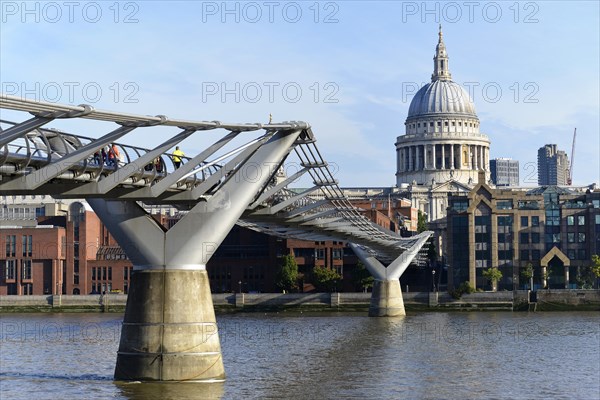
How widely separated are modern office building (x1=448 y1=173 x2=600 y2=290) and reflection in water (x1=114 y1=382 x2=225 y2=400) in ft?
254

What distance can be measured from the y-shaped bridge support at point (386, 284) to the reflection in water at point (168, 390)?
196ft

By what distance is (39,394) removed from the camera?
41.1 m

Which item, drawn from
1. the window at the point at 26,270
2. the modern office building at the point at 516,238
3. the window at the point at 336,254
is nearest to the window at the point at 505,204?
the modern office building at the point at 516,238

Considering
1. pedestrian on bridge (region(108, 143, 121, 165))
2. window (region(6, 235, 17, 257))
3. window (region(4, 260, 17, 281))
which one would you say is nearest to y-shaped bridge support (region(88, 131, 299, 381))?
pedestrian on bridge (region(108, 143, 121, 165))

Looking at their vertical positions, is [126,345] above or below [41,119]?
below

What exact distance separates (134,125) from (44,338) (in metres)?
38.9

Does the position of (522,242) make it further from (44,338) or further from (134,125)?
(134,125)

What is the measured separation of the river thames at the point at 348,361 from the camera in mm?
42281

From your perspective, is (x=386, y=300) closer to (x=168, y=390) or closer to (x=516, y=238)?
(x=516, y=238)

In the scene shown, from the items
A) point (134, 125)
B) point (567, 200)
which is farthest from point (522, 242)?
point (134, 125)

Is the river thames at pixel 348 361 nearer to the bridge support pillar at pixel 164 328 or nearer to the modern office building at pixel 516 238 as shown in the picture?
the bridge support pillar at pixel 164 328

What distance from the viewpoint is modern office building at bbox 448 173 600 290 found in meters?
118

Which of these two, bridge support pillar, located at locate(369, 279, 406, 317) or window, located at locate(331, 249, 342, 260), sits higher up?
window, located at locate(331, 249, 342, 260)

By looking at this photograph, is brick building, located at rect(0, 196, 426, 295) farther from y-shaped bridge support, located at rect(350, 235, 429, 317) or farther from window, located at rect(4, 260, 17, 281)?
y-shaped bridge support, located at rect(350, 235, 429, 317)
